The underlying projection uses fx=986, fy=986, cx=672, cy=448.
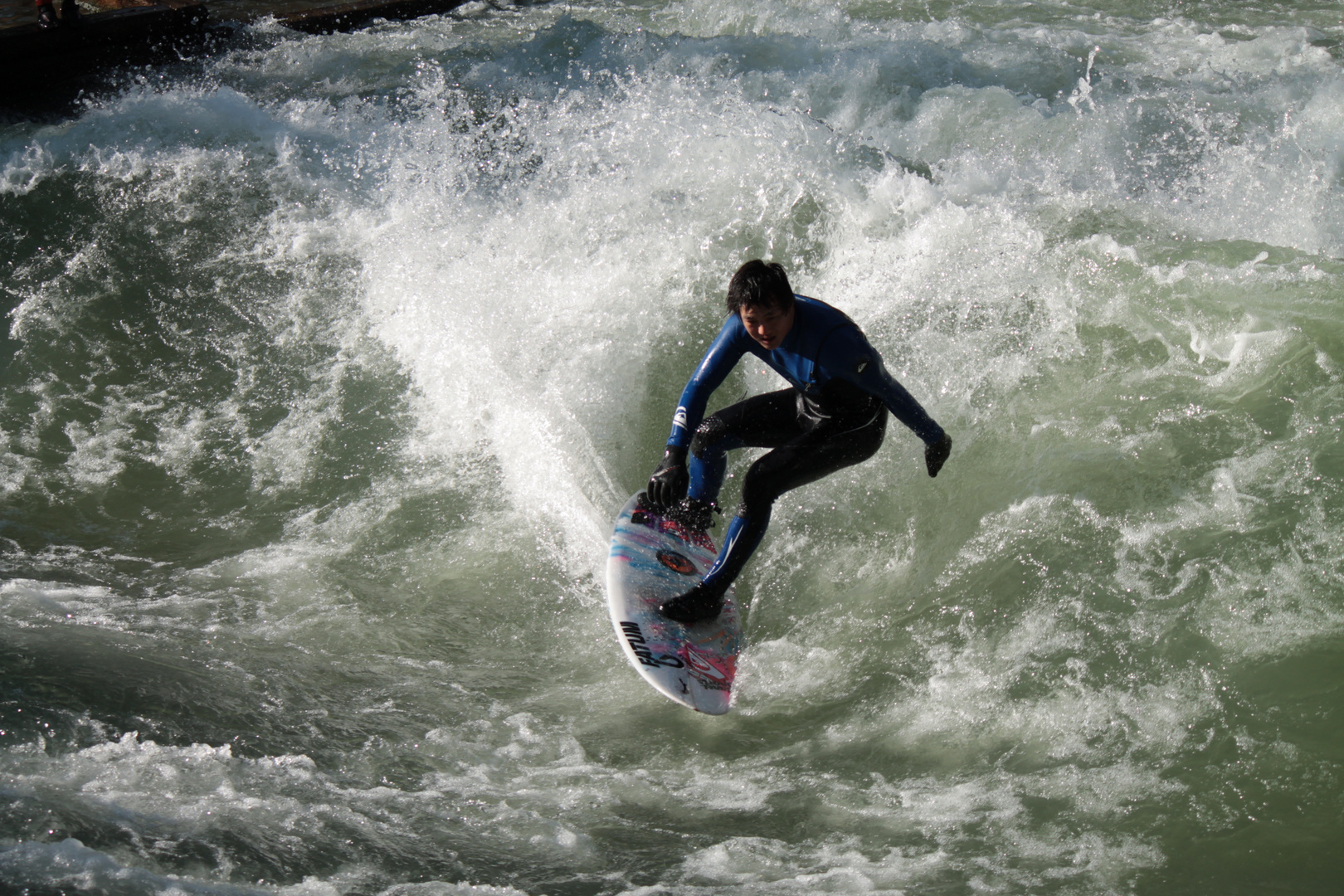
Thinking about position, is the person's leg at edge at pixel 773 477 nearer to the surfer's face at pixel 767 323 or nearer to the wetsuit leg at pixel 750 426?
the wetsuit leg at pixel 750 426

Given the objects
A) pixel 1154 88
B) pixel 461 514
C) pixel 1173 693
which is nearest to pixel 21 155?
pixel 461 514

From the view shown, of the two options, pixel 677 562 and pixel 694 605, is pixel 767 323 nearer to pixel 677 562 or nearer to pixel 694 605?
pixel 694 605

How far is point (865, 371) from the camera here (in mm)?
3584

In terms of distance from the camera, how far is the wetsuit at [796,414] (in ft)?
11.7

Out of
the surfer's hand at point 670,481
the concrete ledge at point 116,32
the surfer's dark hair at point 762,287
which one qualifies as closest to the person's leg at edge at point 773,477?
the surfer's hand at point 670,481

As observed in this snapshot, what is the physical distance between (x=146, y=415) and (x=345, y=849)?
12.9 feet

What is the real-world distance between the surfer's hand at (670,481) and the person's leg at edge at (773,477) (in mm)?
239

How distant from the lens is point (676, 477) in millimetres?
3773

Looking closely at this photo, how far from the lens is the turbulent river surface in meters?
3.12

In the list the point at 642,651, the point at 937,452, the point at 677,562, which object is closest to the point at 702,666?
the point at 642,651

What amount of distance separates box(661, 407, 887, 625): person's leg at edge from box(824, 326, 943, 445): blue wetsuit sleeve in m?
A: 0.16

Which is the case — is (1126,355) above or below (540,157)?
below

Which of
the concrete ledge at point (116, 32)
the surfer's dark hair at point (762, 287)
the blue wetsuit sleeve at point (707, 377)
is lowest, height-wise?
the blue wetsuit sleeve at point (707, 377)

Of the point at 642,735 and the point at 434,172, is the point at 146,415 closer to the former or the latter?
the point at 434,172
